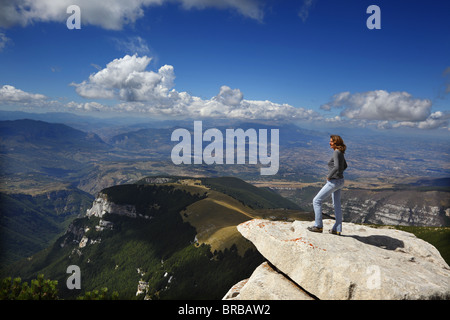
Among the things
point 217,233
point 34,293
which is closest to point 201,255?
point 217,233

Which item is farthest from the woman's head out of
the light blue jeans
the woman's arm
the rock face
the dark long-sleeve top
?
the rock face

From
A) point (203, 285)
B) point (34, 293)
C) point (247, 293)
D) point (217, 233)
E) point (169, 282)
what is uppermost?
point (247, 293)

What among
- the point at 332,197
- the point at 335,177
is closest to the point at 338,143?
the point at 335,177

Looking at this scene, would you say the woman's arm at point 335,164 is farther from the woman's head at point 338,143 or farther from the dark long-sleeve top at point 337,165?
the woman's head at point 338,143

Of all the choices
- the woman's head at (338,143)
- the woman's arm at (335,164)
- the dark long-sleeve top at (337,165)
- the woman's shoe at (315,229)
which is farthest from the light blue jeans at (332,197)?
the woman's head at (338,143)

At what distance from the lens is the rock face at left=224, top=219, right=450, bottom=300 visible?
598 inches

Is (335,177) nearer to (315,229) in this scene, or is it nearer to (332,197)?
(332,197)

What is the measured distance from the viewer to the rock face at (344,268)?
15.2 meters

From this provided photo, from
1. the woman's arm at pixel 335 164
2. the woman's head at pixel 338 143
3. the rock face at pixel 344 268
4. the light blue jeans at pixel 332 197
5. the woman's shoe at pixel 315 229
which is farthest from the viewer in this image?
the woman's shoe at pixel 315 229

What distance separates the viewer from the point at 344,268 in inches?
644

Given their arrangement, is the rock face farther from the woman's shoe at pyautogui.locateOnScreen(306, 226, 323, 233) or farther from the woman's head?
the woman's head
